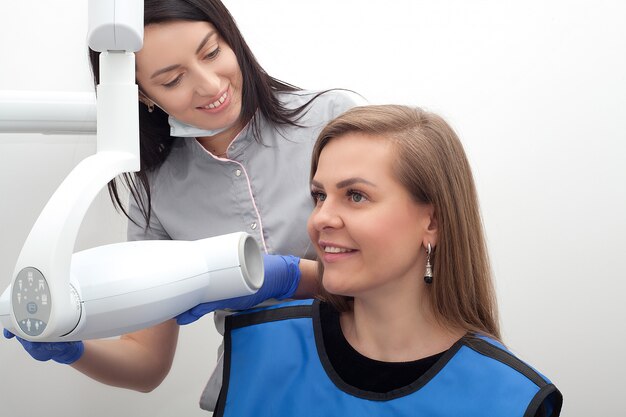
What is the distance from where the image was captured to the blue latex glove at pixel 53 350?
1.08m

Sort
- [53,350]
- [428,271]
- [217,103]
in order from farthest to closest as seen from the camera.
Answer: [217,103] → [428,271] → [53,350]

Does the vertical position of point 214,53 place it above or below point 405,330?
above

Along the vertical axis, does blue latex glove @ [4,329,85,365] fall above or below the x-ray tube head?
below

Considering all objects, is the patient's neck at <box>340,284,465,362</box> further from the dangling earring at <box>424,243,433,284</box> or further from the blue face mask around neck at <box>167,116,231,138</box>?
the blue face mask around neck at <box>167,116,231,138</box>

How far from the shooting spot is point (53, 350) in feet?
3.66

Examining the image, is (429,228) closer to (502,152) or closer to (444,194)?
(444,194)

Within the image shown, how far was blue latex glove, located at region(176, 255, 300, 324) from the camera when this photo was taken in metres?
1.27

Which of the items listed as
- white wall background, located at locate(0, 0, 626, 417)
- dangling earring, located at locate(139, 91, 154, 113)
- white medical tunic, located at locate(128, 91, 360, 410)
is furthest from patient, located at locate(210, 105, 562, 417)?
white wall background, located at locate(0, 0, 626, 417)

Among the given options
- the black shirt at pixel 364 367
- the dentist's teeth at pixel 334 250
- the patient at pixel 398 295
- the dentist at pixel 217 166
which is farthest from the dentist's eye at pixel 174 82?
the black shirt at pixel 364 367

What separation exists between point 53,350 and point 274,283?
14.9 inches

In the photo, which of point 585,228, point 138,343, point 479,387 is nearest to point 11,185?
point 138,343

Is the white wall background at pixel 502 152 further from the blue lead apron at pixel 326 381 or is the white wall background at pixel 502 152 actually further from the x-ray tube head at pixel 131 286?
the x-ray tube head at pixel 131 286

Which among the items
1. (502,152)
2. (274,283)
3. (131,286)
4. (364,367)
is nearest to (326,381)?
(364,367)

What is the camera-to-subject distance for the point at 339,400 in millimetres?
1243
